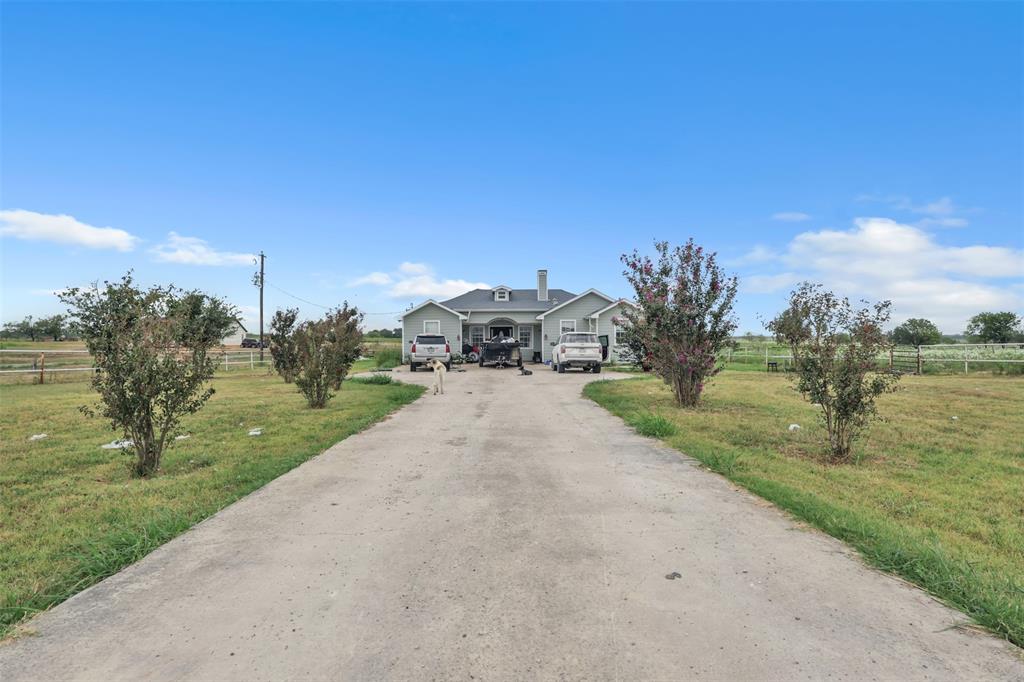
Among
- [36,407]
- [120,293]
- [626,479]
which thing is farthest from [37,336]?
[626,479]

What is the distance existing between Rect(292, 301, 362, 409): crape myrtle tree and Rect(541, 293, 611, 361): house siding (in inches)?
809

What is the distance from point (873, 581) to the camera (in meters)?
3.30

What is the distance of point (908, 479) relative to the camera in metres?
6.18

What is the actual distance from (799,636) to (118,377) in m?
6.82

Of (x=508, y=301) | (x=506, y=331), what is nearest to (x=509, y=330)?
(x=506, y=331)

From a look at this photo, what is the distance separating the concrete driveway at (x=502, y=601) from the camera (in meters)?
2.39

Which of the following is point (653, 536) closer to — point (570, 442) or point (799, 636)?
point (799, 636)

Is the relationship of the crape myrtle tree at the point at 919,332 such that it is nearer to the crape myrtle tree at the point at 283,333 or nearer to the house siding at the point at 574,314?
the house siding at the point at 574,314

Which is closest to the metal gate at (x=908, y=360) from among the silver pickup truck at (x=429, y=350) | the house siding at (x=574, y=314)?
the house siding at (x=574, y=314)

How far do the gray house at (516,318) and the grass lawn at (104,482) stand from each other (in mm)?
21733

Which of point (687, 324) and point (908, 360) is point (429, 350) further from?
point (908, 360)

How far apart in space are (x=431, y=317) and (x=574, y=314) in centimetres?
941

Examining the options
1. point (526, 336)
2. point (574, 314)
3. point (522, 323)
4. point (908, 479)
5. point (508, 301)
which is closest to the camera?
point (908, 479)

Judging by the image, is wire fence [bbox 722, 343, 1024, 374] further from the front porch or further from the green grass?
the green grass
